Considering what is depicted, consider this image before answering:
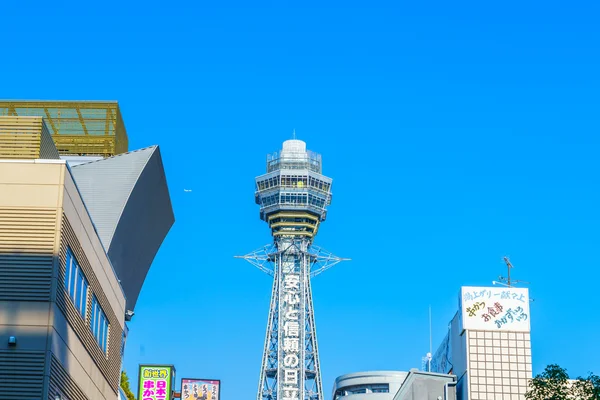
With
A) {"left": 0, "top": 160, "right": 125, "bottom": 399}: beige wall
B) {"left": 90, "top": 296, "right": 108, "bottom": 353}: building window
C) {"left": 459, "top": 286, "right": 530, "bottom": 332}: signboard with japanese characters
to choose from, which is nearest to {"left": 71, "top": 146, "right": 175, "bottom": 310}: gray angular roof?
{"left": 90, "top": 296, "right": 108, "bottom": 353}: building window

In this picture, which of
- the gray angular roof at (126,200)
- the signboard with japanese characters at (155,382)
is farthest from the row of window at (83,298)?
the gray angular roof at (126,200)

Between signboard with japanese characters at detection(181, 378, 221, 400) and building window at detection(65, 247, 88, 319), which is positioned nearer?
building window at detection(65, 247, 88, 319)

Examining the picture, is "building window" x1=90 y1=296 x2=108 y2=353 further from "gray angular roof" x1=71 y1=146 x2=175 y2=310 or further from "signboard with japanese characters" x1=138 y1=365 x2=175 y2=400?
"gray angular roof" x1=71 y1=146 x2=175 y2=310

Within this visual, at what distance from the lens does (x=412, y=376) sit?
57.6ft

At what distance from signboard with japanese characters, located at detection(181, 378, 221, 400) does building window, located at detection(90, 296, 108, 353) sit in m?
26.2

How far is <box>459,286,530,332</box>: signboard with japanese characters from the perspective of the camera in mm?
181750

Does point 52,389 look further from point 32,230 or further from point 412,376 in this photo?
point 412,376

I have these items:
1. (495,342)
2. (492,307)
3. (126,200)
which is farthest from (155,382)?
(492,307)

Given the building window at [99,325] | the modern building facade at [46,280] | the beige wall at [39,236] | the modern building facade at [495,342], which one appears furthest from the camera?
Result: the modern building facade at [495,342]

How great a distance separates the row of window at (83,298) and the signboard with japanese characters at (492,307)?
5263 inches

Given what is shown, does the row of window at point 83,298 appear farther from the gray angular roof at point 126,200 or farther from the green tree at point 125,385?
the green tree at point 125,385

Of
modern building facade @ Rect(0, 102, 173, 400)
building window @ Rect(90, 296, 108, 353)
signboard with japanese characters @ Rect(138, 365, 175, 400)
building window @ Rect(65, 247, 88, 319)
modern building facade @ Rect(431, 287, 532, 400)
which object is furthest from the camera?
modern building facade @ Rect(431, 287, 532, 400)

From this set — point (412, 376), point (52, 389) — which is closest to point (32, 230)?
point (52, 389)

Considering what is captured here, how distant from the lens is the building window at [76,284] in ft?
134
